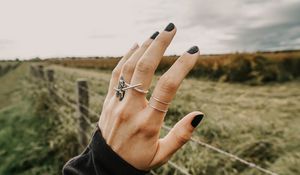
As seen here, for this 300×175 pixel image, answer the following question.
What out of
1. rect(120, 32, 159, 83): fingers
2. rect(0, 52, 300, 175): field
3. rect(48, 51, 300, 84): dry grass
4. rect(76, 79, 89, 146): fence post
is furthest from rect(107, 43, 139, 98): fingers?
rect(48, 51, 300, 84): dry grass

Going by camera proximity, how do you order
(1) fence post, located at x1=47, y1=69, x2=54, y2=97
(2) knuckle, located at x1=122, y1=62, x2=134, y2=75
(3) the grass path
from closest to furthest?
(2) knuckle, located at x1=122, y1=62, x2=134, y2=75 → (3) the grass path → (1) fence post, located at x1=47, y1=69, x2=54, y2=97

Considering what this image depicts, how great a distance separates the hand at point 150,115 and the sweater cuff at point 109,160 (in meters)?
0.01

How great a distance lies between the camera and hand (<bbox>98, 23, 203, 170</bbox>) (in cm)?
99

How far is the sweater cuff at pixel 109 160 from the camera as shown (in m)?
1.03

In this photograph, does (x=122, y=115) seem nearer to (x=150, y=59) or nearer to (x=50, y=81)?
(x=150, y=59)

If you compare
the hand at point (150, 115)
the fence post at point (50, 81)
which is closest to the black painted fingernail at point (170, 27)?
the hand at point (150, 115)

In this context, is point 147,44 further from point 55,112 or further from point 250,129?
point 55,112

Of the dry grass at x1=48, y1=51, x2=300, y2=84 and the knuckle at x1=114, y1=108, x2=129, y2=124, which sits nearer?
the knuckle at x1=114, y1=108, x2=129, y2=124

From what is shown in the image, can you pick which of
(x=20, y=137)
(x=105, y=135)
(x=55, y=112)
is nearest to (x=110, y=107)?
(x=105, y=135)

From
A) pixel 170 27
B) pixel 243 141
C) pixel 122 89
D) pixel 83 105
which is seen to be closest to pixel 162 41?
pixel 170 27

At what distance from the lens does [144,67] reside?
3.28ft

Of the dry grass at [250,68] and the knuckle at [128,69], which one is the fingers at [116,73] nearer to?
the knuckle at [128,69]

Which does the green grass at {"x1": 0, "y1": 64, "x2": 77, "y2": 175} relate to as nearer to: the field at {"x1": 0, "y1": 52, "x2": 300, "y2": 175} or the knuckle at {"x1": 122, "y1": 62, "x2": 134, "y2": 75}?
the field at {"x1": 0, "y1": 52, "x2": 300, "y2": 175}

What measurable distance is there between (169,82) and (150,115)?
10cm
